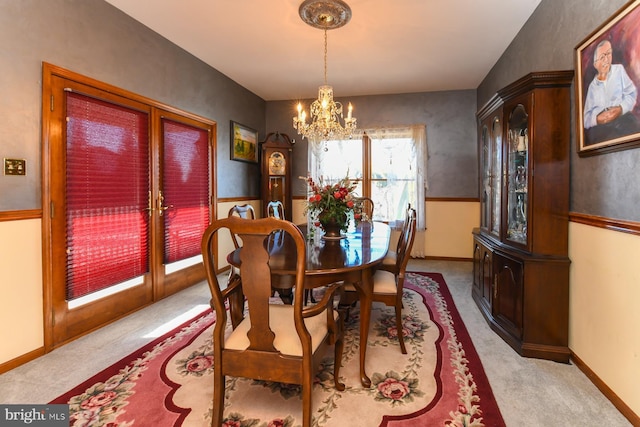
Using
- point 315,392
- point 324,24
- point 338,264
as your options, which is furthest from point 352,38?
point 315,392

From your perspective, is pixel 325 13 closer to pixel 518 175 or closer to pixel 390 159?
pixel 518 175

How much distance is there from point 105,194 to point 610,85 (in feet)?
11.4

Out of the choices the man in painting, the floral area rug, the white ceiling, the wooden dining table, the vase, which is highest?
the white ceiling

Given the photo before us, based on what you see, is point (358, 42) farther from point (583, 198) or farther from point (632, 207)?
point (632, 207)

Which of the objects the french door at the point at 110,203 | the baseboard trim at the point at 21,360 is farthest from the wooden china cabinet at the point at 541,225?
the baseboard trim at the point at 21,360

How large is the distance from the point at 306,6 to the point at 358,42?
→ 906 mm

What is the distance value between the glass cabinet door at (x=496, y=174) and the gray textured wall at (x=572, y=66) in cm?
56

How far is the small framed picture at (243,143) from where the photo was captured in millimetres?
4617

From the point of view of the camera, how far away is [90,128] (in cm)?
257

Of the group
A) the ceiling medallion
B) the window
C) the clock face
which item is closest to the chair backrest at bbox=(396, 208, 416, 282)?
the ceiling medallion

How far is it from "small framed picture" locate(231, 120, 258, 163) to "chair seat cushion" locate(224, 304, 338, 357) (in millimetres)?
3396

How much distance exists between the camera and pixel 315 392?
5.86 ft

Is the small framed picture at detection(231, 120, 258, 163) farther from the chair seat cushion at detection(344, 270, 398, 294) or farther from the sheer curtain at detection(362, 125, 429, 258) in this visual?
the chair seat cushion at detection(344, 270, 398, 294)

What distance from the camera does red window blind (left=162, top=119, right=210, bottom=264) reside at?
343 cm
